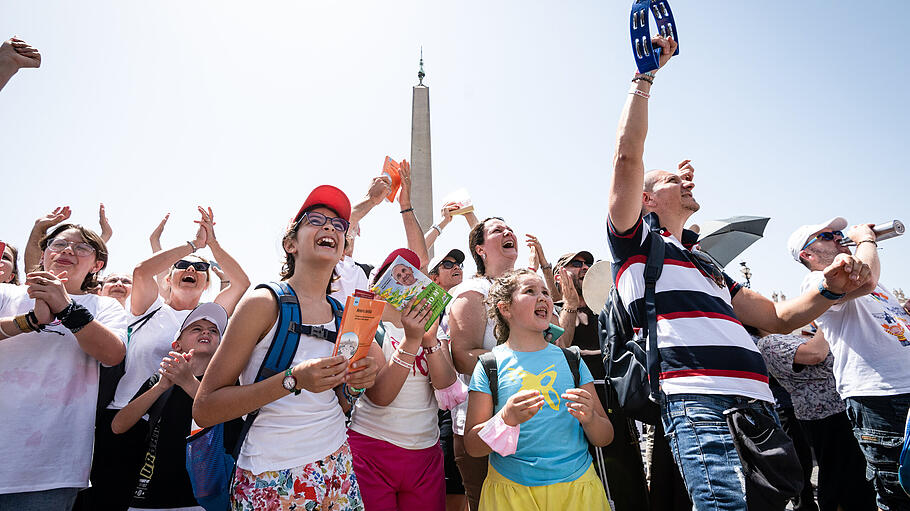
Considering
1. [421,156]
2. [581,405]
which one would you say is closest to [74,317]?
[581,405]

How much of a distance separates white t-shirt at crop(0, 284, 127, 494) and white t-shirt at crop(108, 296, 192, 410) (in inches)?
13.9

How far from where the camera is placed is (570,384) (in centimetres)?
255

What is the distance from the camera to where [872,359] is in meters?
3.19

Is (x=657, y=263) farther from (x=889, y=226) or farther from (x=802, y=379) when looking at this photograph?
(x=802, y=379)

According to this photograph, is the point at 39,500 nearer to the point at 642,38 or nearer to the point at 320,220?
the point at 320,220

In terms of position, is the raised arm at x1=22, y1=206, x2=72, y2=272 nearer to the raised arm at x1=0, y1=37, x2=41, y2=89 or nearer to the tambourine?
the raised arm at x1=0, y1=37, x2=41, y2=89

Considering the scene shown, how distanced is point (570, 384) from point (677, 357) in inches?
26.9

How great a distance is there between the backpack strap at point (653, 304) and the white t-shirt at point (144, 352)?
269 cm

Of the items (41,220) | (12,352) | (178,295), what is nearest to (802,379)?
(178,295)

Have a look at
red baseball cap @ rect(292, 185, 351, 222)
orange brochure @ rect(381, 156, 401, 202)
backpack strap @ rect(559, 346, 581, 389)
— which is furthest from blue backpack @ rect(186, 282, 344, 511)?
orange brochure @ rect(381, 156, 401, 202)

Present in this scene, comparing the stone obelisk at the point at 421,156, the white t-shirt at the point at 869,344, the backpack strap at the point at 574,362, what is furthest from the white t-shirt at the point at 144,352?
the stone obelisk at the point at 421,156

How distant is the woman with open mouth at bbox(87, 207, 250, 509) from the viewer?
113 inches

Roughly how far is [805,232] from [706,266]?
206cm

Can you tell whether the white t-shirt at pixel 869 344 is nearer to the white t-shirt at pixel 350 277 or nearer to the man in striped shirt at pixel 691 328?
the man in striped shirt at pixel 691 328
